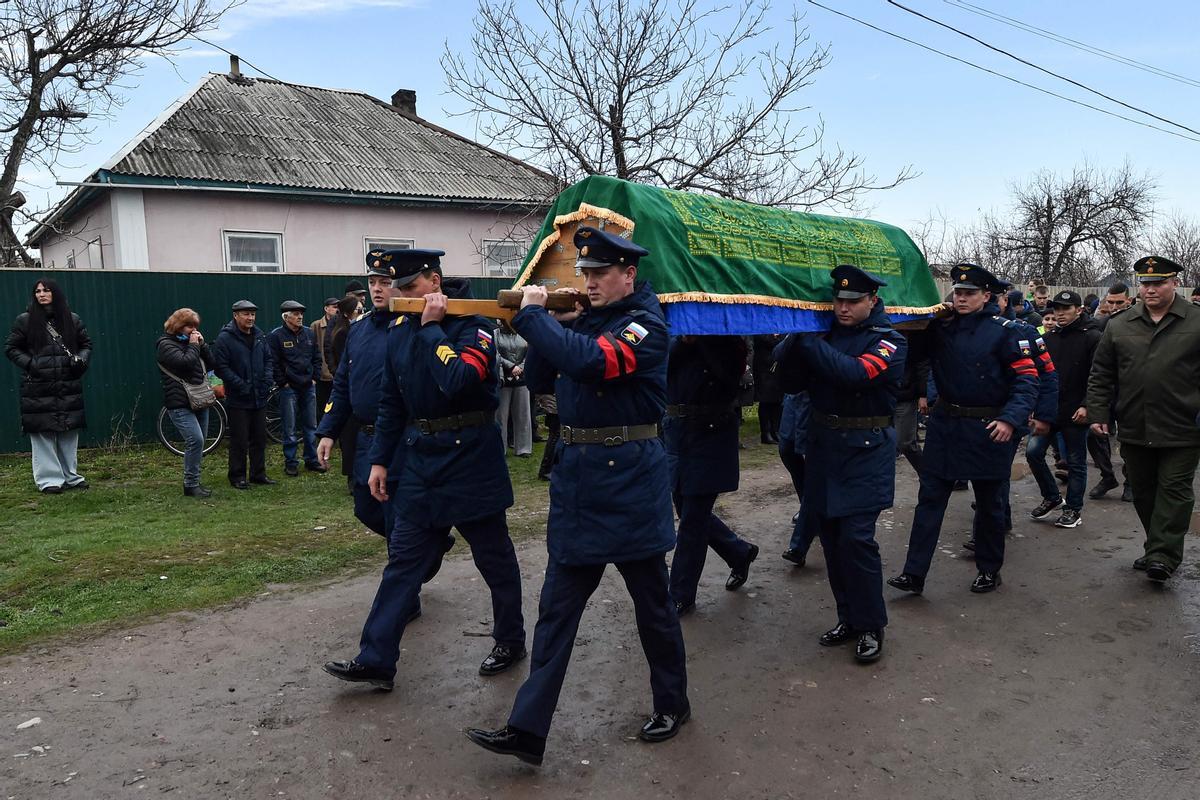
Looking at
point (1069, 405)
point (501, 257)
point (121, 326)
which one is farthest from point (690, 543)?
point (501, 257)

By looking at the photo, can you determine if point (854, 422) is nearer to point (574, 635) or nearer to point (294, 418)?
point (574, 635)

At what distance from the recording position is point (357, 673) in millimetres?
3836

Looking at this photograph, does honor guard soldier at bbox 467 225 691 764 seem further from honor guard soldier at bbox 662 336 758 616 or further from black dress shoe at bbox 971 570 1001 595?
black dress shoe at bbox 971 570 1001 595

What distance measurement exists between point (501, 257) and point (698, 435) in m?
12.2

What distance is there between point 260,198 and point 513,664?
12.3 m

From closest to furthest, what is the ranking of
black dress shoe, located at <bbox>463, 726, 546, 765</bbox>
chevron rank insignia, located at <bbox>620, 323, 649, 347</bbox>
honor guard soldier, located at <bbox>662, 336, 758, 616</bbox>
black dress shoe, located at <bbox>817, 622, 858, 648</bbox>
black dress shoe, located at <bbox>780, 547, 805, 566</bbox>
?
black dress shoe, located at <bbox>463, 726, 546, 765</bbox>, chevron rank insignia, located at <bbox>620, 323, 649, 347</bbox>, black dress shoe, located at <bbox>817, 622, 858, 648</bbox>, honor guard soldier, located at <bbox>662, 336, 758, 616</bbox>, black dress shoe, located at <bbox>780, 547, 805, 566</bbox>

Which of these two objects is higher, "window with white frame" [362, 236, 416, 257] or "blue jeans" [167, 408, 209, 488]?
"window with white frame" [362, 236, 416, 257]

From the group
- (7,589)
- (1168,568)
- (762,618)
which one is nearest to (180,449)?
(7,589)

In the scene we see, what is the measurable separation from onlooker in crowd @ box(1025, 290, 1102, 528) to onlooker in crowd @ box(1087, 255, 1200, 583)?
1.35m

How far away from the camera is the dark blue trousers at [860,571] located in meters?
4.38

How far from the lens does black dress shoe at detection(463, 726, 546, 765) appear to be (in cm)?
323

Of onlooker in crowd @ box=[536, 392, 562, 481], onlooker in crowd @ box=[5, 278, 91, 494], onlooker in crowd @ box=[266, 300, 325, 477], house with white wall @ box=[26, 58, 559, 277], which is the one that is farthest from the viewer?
house with white wall @ box=[26, 58, 559, 277]

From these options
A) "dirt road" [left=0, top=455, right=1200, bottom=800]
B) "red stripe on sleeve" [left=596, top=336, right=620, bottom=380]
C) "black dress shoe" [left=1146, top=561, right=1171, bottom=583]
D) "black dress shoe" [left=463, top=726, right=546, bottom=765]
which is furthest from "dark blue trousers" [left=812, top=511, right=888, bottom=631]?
"black dress shoe" [left=1146, top=561, right=1171, bottom=583]

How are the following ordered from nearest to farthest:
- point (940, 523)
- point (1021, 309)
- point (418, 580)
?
point (418, 580), point (940, 523), point (1021, 309)
